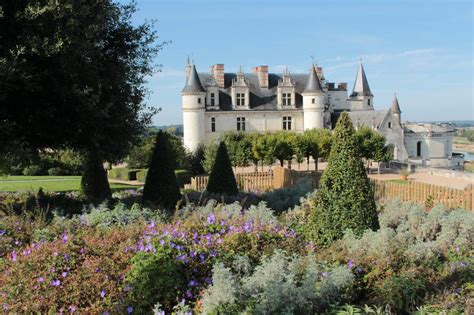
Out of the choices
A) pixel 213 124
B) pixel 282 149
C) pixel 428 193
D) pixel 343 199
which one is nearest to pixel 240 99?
pixel 213 124

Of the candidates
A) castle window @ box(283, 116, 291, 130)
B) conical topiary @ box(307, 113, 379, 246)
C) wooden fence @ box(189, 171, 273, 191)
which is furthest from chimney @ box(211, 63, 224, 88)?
conical topiary @ box(307, 113, 379, 246)

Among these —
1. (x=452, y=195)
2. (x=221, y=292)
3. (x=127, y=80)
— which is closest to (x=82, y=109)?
(x=127, y=80)

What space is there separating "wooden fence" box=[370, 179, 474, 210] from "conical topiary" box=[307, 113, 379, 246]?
4.24 metres

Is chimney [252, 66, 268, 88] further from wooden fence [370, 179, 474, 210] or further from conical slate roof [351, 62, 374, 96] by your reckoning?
wooden fence [370, 179, 474, 210]

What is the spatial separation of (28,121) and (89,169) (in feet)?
16.3

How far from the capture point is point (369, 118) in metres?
47.7

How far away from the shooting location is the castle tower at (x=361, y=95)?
5388 centimetres

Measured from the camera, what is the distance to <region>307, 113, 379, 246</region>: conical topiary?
21.7ft

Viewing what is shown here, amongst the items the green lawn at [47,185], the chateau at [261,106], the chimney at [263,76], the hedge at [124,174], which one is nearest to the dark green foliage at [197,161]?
the chateau at [261,106]

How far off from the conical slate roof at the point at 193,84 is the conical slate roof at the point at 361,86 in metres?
21.5

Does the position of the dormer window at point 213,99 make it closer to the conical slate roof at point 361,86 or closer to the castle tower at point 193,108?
the castle tower at point 193,108

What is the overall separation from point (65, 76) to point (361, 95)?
49.0 metres

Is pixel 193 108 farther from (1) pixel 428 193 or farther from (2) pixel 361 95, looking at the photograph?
(1) pixel 428 193

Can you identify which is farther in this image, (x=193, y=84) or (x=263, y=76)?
(x=263, y=76)
